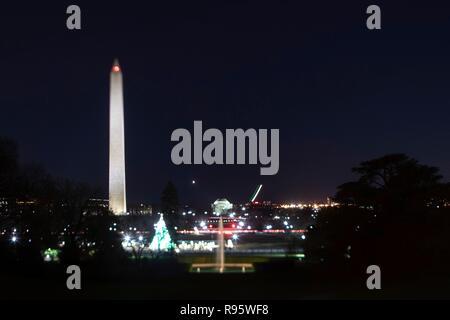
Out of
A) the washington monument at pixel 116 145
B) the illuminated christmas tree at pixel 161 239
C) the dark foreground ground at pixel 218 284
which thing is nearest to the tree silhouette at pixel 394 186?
the dark foreground ground at pixel 218 284

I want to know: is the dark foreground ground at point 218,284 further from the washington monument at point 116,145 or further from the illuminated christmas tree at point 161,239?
the washington monument at point 116,145

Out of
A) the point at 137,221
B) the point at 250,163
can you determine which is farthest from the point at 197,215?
the point at 250,163

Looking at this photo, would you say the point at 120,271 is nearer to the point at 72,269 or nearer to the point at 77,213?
the point at 72,269

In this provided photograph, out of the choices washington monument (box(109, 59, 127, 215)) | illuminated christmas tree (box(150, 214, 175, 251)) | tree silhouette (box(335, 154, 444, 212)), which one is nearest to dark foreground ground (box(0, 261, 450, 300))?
tree silhouette (box(335, 154, 444, 212))

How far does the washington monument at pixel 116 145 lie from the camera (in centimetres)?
5759

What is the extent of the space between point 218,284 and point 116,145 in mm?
38820

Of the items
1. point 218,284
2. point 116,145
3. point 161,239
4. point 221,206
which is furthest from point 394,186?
point 221,206

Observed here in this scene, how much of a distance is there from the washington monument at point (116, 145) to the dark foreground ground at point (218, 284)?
3333 cm

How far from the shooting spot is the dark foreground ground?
1842 cm

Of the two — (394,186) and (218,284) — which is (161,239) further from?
(218,284)

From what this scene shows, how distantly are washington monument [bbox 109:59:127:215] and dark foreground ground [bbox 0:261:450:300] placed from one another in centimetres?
3333

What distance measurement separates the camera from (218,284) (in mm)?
21156
